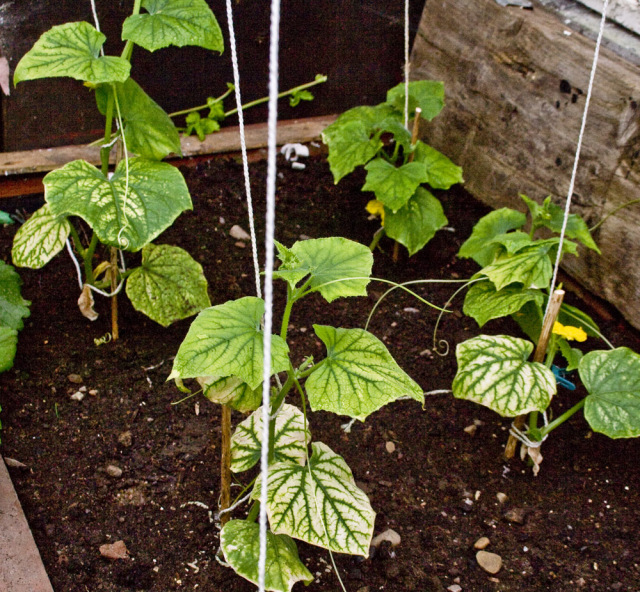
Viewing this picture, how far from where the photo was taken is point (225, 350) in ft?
4.64

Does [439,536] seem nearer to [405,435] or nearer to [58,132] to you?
[405,435]

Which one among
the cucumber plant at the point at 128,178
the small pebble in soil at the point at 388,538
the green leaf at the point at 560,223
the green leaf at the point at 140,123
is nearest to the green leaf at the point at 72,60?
the cucumber plant at the point at 128,178

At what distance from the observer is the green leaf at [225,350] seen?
4.52 feet

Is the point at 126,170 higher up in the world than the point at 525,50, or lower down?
lower down

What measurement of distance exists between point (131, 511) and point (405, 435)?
0.83 metres

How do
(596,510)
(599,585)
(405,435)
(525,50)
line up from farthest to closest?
(525,50)
(405,435)
(596,510)
(599,585)

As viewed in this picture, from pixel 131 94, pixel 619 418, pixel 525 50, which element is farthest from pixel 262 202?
pixel 619 418

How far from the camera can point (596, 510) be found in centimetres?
205

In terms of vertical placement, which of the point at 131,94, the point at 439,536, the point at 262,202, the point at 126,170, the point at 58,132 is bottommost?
the point at 439,536

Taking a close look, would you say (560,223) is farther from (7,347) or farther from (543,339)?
(7,347)

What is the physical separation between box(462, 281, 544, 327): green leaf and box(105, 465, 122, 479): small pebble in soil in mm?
1091

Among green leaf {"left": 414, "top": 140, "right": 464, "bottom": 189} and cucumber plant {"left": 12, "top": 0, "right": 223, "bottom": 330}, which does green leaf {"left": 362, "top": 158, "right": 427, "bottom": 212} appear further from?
cucumber plant {"left": 12, "top": 0, "right": 223, "bottom": 330}

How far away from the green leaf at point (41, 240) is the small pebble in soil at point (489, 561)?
59.2 inches

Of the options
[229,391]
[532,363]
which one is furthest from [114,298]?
[532,363]
